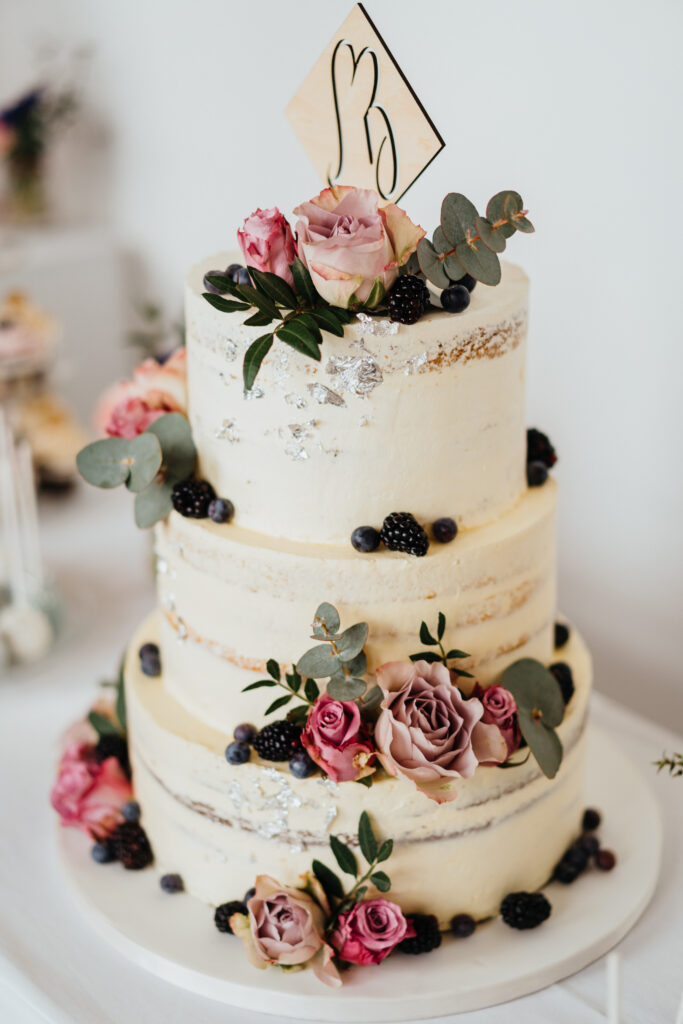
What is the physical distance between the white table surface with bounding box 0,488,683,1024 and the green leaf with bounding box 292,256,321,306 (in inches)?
30.1

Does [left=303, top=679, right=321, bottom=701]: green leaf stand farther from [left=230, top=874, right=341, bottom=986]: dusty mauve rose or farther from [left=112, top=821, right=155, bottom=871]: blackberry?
[left=112, top=821, right=155, bottom=871]: blackberry

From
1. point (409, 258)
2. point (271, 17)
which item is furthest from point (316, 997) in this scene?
point (271, 17)

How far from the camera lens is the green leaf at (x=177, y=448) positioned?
119 centimetres

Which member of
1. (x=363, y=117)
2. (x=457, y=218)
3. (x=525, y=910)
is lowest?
(x=525, y=910)

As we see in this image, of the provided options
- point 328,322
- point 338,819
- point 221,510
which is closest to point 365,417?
point 328,322

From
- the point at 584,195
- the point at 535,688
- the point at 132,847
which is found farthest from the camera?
the point at 584,195

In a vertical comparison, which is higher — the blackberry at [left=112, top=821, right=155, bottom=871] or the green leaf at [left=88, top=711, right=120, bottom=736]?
the green leaf at [left=88, top=711, right=120, bottom=736]

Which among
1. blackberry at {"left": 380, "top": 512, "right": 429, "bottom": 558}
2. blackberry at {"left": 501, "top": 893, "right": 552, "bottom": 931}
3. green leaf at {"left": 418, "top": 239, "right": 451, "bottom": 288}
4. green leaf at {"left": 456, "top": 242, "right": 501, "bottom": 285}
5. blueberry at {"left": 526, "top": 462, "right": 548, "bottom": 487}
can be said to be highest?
green leaf at {"left": 418, "top": 239, "right": 451, "bottom": 288}

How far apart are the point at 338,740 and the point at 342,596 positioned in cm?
15

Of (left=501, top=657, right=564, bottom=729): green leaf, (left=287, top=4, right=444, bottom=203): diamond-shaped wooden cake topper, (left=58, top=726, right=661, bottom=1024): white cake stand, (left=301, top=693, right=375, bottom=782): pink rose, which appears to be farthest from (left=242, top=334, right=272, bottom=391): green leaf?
(left=58, top=726, right=661, bottom=1024): white cake stand

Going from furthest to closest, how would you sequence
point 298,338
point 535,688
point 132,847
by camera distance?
point 132,847 < point 535,688 < point 298,338

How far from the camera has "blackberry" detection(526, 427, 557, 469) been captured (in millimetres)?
1274

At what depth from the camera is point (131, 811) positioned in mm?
1363

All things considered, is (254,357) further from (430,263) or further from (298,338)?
(430,263)
